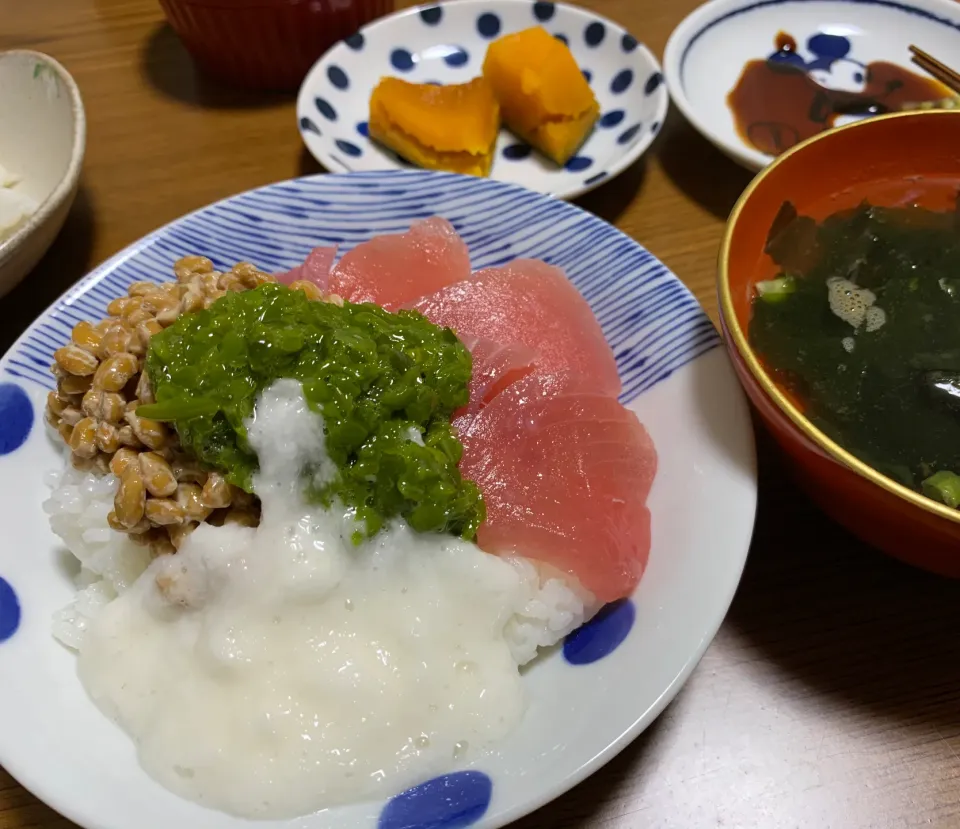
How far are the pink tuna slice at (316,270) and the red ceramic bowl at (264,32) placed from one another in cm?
115

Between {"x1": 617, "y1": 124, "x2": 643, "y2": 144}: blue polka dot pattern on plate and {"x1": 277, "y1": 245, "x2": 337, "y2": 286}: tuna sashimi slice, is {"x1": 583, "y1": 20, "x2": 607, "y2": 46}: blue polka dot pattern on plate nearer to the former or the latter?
{"x1": 617, "y1": 124, "x2": 643, "y2": 144}: blue polka dot pattern on plate

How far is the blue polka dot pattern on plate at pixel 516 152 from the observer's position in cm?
240

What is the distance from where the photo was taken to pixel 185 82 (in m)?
2.77

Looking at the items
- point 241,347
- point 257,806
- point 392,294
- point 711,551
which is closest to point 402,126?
point 392,294

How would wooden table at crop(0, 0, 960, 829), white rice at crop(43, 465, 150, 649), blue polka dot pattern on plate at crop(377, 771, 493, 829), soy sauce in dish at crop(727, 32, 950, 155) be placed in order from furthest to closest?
soy sauce in dish at crop(727, 32, 950, 155) < white rice at crop(43, 465, 150, 649) < wooden table at crop(0, 0, 960, 829) < blue polka dot pattern on plate at crop(377, 771, 493, 829)

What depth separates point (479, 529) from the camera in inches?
52.4

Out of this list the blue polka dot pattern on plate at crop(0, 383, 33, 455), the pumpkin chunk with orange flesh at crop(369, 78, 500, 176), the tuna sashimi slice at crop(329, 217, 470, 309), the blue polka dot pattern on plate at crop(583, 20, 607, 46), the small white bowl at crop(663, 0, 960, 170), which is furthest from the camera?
the blue polka dot pattern on plate at crop(583, 20, 607, 46)

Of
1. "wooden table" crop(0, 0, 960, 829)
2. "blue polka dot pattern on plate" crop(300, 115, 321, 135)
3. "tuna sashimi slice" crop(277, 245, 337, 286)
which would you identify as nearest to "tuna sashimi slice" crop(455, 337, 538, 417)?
"tuna sashimi slice" crop(277, 245, 337, 286)

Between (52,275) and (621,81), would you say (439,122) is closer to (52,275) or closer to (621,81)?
(621,81)

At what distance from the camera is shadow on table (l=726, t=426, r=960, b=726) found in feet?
4.48

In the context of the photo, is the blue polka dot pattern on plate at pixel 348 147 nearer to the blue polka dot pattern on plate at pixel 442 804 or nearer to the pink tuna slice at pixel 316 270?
the pink tuna slice at pixel 316 270

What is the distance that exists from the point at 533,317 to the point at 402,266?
323 mm

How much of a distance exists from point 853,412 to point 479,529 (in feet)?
2.23

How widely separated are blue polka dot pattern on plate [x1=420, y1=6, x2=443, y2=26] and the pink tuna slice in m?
1.34
